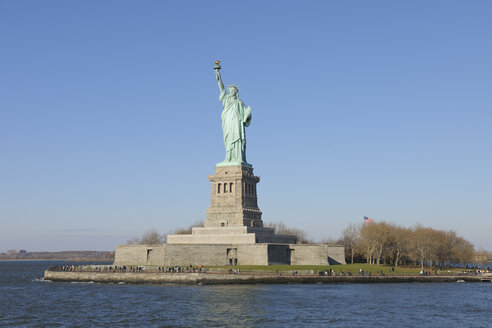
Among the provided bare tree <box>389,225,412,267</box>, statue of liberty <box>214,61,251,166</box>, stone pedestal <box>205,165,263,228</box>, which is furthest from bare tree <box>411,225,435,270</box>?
statue of liberty <box>214,61,251,166</box>

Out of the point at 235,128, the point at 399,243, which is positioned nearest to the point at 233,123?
the point at 235,128

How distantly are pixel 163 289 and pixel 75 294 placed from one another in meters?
8.36

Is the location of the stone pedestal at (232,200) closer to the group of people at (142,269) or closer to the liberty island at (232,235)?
the liberty island at (232,235)

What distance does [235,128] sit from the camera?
265 feet

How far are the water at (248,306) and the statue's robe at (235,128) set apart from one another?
25.1 meters

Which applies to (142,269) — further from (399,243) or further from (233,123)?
(399,243)

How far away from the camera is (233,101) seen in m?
81.8

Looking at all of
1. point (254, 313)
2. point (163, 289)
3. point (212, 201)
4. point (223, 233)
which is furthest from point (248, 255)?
point (254, 313)

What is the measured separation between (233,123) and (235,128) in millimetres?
808

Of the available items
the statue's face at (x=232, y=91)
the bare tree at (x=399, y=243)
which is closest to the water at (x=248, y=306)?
the bare tree at (x=399, y=243)

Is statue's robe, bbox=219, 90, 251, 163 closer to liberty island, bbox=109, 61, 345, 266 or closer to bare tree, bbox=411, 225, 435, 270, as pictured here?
liberty island, bbox=109, 61, 345, 266

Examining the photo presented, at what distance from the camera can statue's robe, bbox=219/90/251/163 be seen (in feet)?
265

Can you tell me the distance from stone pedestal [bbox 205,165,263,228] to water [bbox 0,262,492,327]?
1776cm

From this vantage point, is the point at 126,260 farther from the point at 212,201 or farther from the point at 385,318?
the point at 385,318
